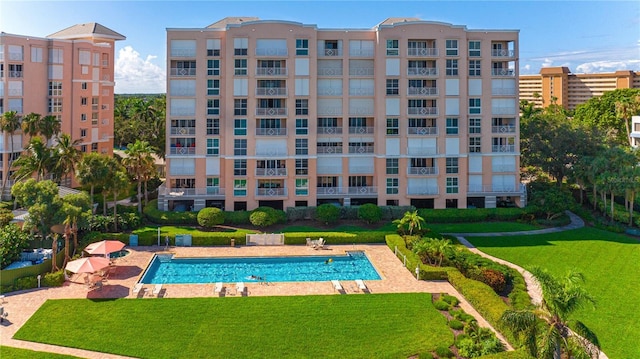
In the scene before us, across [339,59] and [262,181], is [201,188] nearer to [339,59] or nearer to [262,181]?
[262,181]

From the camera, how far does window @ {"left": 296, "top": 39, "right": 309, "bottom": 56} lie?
48.7 metres

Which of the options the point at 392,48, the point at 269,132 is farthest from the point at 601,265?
the point at 269,132

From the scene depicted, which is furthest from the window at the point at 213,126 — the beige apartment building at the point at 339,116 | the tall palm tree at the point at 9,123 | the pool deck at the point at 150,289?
the tall palm tree at the point at 9,123

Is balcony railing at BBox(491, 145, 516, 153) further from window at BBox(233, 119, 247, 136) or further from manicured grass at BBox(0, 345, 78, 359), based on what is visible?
manicured grass at BBox(0, 345, 78, 359)

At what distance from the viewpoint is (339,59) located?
49938 mm

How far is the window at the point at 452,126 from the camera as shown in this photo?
50469 millimetres

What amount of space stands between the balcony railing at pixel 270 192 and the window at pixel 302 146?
4103 mm

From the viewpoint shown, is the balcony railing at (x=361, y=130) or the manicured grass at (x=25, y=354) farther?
the balcony railing at (x=361, y=130)

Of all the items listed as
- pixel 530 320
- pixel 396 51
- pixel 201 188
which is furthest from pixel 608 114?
pixel 530 320

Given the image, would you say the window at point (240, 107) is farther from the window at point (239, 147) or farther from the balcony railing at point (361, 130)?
the balcony railing at point (361, 130)

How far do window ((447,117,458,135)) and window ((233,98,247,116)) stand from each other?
20776 millimetres

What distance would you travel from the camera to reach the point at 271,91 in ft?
160

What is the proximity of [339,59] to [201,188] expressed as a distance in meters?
19.1

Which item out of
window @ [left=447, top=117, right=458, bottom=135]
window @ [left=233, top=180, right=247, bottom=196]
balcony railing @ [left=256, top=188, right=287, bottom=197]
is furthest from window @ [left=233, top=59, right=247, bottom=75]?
window @ [left=447, top=117, right=458, bottom=135]
